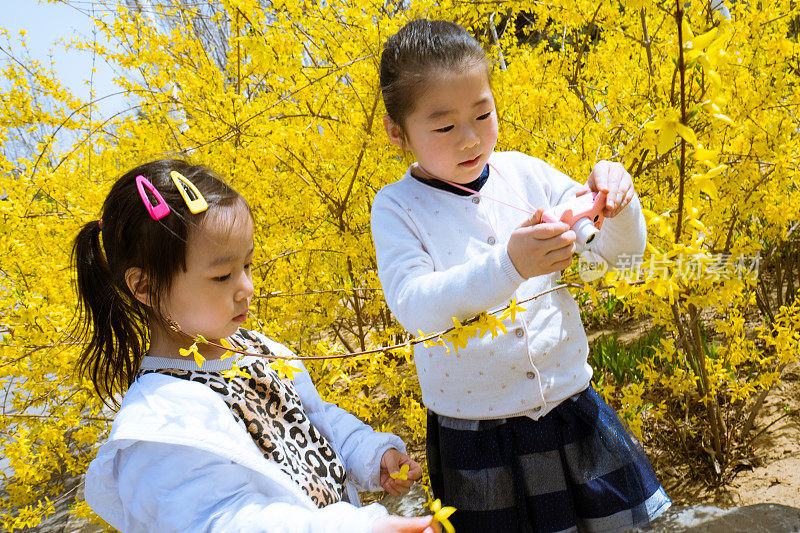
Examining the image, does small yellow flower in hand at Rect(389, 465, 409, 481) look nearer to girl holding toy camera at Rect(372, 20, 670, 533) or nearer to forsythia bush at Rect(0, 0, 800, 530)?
girl holding toy camera at Rect(372, 20, 670, 533)

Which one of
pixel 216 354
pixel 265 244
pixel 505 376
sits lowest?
pixel 505 376

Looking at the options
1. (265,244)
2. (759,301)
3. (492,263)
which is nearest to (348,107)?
(265,244)

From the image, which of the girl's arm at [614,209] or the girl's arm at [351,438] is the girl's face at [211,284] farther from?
the girl's arm at [614,209]

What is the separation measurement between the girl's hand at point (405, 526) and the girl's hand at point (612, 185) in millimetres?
681

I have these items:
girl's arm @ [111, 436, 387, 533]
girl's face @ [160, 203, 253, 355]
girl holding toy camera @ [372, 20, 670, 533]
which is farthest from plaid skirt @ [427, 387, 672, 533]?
girl's face @ [160, 203, 253, 355]

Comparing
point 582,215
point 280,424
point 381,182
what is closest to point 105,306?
point 280,424

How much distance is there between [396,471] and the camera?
4.39 feet

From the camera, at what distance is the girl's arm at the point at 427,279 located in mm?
1012

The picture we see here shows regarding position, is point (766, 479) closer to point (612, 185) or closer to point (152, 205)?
point (612, 185)

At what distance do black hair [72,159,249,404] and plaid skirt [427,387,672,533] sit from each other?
75cm

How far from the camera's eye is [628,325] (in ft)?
13.0

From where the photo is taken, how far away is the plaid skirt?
127cm

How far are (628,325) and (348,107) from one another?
248cm

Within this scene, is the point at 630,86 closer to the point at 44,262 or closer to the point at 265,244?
the point at 265,244
